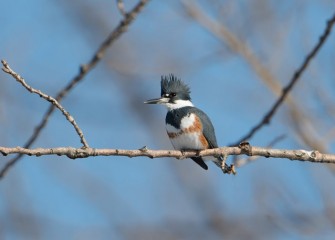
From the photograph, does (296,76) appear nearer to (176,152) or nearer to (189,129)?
(176,152)

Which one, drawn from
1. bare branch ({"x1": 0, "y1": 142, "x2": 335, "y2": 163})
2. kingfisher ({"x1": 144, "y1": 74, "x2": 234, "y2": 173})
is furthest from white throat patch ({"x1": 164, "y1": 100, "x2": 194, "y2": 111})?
bare branch ({"x1": 0, "y1": 142, "x2": 335, "y2": 163})

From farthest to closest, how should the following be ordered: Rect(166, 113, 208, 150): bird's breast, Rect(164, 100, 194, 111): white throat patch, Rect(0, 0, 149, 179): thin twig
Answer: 1. Rect(164, 100, 194, 111): white throat patch
2. Rect(166, 113, 208, 150): bird's breast
3. Rect(0, 0, 149, 179): thin twig

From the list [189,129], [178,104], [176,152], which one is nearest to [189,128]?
[189,129]

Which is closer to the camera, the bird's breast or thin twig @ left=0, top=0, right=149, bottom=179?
thin twig @ left=0, top=0, right=149, bottom=179

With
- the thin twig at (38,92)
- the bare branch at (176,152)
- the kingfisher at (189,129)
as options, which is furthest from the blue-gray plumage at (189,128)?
the thin twig at (38,92)

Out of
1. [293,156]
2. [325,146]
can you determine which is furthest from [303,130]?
[293,156]

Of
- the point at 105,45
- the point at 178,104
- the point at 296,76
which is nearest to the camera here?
the point at 105,45

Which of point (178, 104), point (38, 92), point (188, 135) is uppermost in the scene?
point (178, 104)

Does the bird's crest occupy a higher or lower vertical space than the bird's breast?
higher

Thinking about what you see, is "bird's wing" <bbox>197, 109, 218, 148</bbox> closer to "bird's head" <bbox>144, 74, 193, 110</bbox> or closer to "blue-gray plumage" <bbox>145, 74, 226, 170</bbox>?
"blue-gray plumage" <bbox>145, 74, 226, 170</bbox>

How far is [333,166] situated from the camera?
4.62 m

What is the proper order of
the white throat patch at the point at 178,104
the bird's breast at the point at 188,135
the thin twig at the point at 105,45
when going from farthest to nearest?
1. the white throat patch at the point at 178,104
2. the bird's breast at the point at 188,135
3. the thin twig at the point at 105,45

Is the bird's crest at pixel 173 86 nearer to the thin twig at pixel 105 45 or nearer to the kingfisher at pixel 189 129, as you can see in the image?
the kingfisher at pixel 189 129

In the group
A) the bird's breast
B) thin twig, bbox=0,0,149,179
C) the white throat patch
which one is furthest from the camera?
the white throat patch
